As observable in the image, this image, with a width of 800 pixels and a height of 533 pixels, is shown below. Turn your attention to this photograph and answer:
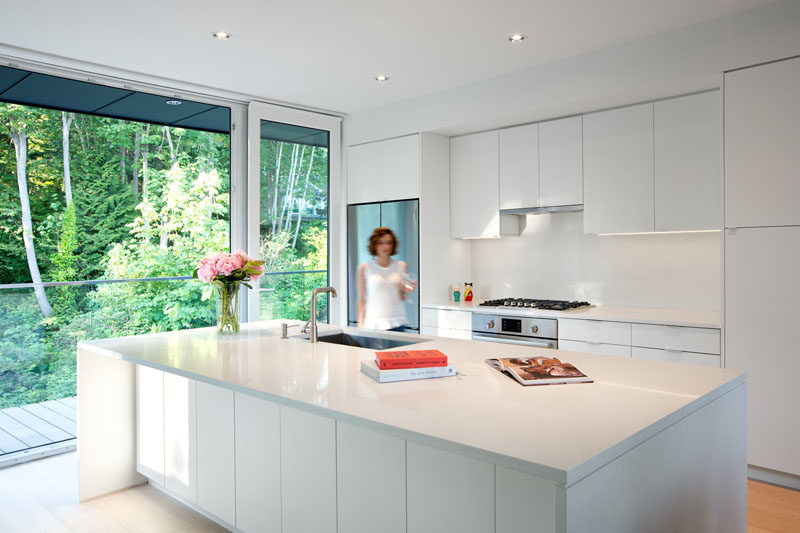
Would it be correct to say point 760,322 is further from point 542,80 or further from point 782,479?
point 542,80

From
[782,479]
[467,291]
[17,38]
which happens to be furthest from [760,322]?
[17,38]

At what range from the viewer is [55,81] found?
12.6 ft

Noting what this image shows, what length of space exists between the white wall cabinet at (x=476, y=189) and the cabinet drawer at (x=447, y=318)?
2.29 feet

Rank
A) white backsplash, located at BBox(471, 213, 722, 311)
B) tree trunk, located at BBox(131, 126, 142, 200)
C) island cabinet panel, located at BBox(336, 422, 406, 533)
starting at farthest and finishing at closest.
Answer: tree trunk, located at BBox(131, 126, 142, 200) → white backsplash, located at BBox(471, 213, 722, 311) → island cabinet panel, located at BBox(336, 422, 406, 533)

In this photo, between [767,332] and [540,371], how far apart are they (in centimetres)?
190

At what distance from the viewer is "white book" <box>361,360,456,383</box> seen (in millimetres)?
1900

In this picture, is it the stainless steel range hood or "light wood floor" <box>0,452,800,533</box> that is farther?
the stainless steel range hood

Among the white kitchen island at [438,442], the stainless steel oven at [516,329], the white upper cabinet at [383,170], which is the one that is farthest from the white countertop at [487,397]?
the white upper cabinet at [383,170]

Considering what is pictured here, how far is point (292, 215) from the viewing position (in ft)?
16.4

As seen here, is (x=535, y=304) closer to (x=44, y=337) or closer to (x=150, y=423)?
(x=150, y=423)

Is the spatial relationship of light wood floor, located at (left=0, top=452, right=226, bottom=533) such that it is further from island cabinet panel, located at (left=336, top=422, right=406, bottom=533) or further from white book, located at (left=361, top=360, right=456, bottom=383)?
white book, located at (left=361, top=360, right=456, bottom=383)

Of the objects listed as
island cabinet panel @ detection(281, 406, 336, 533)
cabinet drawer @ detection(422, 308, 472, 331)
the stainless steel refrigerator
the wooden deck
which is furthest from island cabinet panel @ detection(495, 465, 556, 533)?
the stainless steel refrigerator

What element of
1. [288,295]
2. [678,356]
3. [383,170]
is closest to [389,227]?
[383,170]

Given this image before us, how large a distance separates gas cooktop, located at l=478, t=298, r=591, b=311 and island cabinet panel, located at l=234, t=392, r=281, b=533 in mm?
2453
